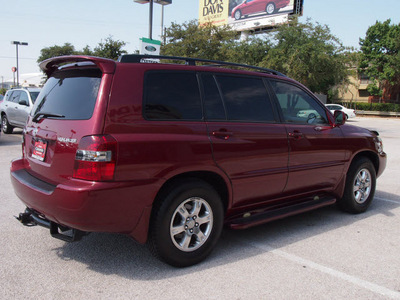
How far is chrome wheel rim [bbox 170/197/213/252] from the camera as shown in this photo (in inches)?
134

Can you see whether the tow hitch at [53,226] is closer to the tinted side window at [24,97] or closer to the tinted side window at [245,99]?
the tinted side window at [245,99]

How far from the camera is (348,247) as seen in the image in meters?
4.08

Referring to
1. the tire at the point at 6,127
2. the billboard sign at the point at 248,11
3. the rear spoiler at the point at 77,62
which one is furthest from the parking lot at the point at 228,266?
the billboard sign at the point at 248,11

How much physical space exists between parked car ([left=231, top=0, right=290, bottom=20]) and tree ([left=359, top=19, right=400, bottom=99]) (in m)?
11.0

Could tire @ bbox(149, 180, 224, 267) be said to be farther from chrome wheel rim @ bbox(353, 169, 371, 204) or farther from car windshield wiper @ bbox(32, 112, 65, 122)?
chrome wheel rim @ bbox(353, 169, 371, 204)

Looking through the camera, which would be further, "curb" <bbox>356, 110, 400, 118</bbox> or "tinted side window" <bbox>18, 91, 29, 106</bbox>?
"curb" <bbox>356, 110, 400, 118</bbox>

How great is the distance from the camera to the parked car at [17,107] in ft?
42.1

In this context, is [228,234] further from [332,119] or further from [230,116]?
[332,119]

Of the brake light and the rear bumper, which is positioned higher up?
the brake light

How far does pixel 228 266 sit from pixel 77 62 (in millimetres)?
2382

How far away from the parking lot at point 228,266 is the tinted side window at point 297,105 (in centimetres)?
135

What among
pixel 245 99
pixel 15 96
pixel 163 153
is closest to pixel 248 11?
pixel 15 96

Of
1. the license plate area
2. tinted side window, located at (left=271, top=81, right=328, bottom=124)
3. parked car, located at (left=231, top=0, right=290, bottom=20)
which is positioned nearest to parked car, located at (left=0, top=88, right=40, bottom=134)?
the license plate area

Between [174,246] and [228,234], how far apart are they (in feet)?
3.94
